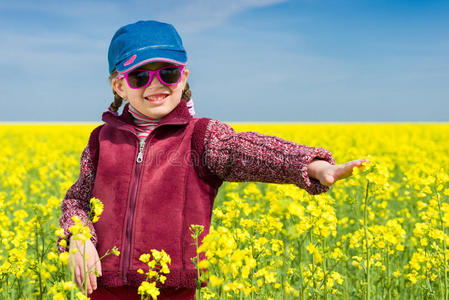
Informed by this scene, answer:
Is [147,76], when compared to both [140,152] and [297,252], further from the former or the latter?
[297,252]

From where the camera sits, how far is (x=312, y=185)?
1.87 m

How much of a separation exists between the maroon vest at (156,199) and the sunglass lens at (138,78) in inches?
8.6

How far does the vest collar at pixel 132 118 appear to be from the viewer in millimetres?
2299

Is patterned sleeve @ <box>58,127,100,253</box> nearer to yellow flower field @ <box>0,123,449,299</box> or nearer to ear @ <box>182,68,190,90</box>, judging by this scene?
yellow flower field @ <box>0,123,449,299</box>

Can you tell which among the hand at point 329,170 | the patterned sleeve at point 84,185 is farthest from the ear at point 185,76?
the hand at point 329,170

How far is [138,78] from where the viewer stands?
7.52ft

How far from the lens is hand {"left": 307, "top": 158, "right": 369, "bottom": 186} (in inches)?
67.8

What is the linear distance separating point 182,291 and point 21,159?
1038 cm

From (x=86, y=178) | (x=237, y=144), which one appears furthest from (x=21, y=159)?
(x=237, y=144)

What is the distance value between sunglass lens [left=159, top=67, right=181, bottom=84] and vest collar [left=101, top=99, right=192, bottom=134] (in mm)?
157

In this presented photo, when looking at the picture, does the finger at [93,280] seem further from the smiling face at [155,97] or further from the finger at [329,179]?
the finger at [329,179]

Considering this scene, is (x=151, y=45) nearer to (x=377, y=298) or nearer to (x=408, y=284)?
(x=377, y=298)

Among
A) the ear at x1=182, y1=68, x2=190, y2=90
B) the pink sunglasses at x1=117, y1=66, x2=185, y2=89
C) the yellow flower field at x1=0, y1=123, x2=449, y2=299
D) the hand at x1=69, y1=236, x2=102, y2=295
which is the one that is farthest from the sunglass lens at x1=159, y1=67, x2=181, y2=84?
the hand at x1=69, y1=236, x2=102, y2=295

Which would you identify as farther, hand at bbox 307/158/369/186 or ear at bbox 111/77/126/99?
ear at bbox 111/77/126/99
